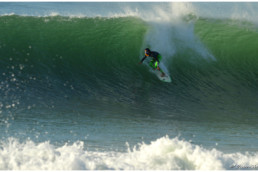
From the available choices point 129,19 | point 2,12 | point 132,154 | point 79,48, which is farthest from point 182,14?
point 132,154

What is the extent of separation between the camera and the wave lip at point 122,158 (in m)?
5.62

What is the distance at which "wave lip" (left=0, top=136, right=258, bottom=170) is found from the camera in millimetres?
5621

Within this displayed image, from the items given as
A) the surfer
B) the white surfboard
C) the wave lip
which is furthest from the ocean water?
the surfer

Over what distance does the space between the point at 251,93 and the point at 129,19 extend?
5547 mm

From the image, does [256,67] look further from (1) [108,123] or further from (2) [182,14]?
(1) [108,123]

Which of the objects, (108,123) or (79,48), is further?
(79,48)

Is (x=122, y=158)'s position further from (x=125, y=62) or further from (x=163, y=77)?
(x=125, y=62)

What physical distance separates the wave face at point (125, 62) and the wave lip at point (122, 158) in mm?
2059

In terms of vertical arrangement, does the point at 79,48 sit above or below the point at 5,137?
above

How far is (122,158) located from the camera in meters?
6.08

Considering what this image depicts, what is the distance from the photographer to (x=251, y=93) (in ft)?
31.2

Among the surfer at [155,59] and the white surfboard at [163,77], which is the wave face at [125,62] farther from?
the surfer at [155,59]

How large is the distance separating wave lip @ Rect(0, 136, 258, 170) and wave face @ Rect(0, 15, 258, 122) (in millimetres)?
2059

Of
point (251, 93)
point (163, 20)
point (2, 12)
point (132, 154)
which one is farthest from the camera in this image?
point (2, 12)
